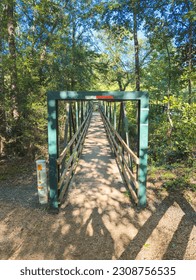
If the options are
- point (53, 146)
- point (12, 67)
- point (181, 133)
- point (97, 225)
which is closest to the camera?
point (97, 225)

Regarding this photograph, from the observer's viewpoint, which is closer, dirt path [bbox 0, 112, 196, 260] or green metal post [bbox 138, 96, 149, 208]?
dirt path [bbox 0, 112, 196, 260]

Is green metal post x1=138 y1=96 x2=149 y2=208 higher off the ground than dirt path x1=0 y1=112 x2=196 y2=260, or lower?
higher

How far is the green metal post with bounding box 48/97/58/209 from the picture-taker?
3.67 m

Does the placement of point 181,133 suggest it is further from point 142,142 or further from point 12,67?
point 12,67

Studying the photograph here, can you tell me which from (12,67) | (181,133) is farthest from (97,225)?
(12,67)

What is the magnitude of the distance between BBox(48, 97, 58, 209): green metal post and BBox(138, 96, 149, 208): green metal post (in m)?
1.50

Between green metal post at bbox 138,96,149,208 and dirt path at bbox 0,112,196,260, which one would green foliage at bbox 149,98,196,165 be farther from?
dirt path at bbox 0,112,196,260

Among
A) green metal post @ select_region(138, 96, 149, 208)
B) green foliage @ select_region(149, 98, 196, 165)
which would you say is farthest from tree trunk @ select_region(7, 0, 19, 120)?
green foliage @ select_region(149, 98, 196, 165)

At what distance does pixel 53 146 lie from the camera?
372 centimetres

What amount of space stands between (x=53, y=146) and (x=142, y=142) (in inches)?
62.7

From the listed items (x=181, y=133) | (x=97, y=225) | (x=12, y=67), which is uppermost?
(x=12, y=67)

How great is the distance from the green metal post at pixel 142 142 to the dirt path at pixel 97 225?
423 mm

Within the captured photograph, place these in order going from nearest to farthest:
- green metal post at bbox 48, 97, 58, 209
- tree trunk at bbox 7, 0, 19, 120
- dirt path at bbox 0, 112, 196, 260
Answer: dirt path at bbox 0, 112, 196, 260
green metal post at bbox 48, 97, 58, 209
tree trunk at bbox 7, 0, 19, 120

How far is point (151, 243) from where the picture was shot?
3004mm
